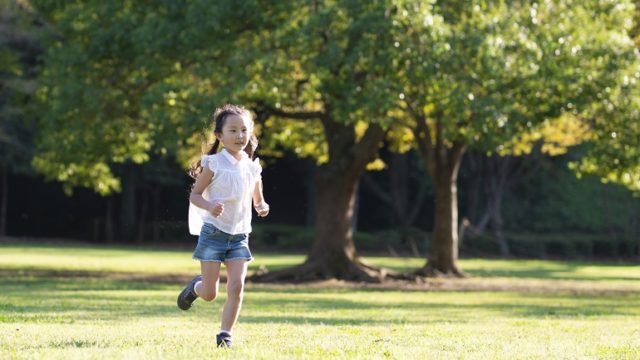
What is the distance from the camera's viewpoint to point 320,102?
28672mm

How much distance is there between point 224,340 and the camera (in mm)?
9109

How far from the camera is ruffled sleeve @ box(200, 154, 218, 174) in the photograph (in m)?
9.38

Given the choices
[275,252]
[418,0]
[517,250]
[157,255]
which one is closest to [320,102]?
[418,0]

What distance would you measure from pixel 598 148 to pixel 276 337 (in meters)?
16.3

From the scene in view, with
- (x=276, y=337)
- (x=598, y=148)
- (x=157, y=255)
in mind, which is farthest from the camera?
(x=157, y=255)

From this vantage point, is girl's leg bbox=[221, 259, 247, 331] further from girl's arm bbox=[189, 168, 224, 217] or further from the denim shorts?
girl's arm bbox=[189, 168, 224, 217]

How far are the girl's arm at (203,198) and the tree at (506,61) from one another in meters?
13.7

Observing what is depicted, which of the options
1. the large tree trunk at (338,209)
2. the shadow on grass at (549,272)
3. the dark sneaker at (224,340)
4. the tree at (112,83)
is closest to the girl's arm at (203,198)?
the dark sneaker at (224,340)

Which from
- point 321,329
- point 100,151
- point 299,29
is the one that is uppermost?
point 299,29

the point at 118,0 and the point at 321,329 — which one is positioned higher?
the point at 118,0

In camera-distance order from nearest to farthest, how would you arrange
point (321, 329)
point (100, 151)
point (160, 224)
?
point (321, 329) → point (100, 151) → point (160, 224)

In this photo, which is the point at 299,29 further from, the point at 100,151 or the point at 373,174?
the point at 373,174

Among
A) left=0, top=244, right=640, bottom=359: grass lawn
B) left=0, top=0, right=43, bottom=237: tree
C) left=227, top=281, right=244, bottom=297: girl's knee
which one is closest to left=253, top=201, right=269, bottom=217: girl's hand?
left=227, top=281, right=244, bottom=297: girl's knee

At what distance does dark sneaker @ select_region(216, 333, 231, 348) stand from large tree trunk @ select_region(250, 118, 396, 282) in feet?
62.6
